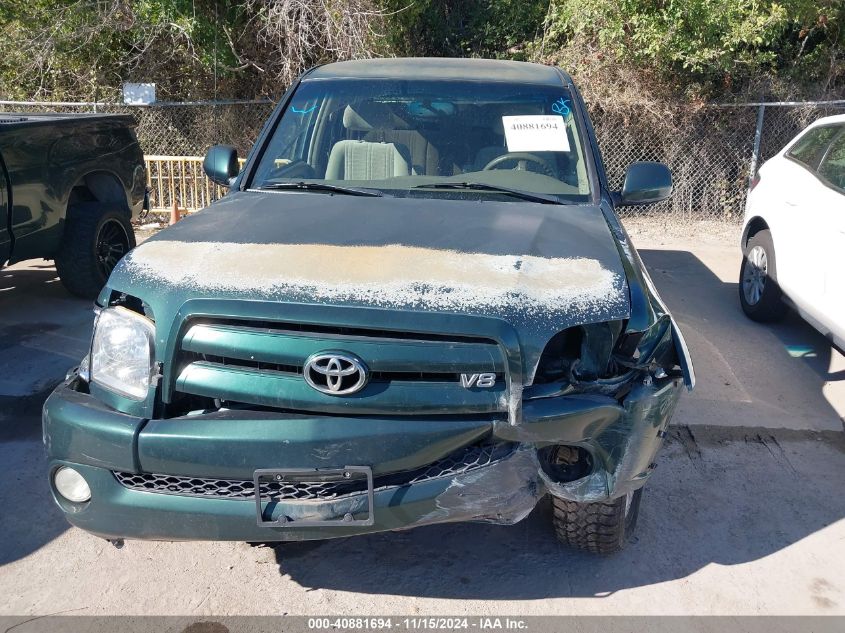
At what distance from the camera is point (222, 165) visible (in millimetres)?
4176

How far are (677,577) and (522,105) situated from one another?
2369mm

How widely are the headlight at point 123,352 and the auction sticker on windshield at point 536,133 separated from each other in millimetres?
2049

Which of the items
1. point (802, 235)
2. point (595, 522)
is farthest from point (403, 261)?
point (802, 235)

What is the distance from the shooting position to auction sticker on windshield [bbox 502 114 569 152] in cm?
385

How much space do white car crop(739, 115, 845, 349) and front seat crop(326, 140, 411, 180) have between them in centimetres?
296

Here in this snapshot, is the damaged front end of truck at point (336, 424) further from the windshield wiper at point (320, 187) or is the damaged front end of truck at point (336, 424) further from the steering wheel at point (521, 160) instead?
the steering wheel at point (521, 160)

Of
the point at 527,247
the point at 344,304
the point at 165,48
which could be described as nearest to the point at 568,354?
the point at 527,247

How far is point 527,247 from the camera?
9.59ft

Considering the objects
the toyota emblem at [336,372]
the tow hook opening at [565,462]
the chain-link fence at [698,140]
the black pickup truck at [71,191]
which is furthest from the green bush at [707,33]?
the toyota emblem at [336,372]

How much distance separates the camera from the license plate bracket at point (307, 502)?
2.45 m

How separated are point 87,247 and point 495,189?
4.18 m

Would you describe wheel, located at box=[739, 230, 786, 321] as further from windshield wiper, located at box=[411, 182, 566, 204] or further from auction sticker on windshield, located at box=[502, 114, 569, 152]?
windshield wiper, located at box=[411, 182, 566, 204]

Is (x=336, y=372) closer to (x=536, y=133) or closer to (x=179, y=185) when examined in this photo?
(x=536, y=133)

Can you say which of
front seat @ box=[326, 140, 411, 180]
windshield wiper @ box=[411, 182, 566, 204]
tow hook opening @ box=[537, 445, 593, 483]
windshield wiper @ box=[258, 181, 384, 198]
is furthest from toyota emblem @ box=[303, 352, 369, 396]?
front seat @ box=[326, 140, 411, 180]
